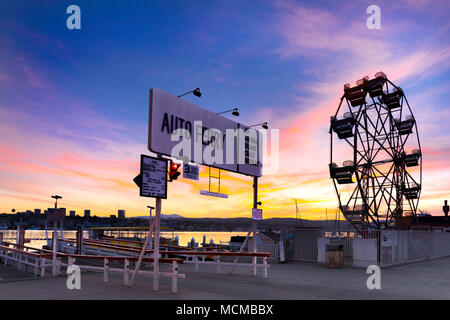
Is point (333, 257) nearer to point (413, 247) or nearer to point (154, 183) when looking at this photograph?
point (413, 247)

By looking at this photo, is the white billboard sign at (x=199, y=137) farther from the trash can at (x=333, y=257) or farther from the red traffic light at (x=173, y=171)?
the trash can at (x=333, y=257)

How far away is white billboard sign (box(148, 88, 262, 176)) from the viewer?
1374cm

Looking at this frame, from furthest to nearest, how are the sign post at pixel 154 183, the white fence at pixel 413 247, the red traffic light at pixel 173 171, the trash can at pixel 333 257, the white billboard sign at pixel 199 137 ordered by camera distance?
1. the white fence at pixel 413 247
2. the trash can at pixel 333 257
3. the white billboard sign at pixel 199 137
4. the red traffic light at pixel 173 171
5. the sign post at pixel 154 183

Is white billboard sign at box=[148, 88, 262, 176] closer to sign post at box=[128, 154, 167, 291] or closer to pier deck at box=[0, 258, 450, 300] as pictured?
sign post at box=[128, 154, 167, 291]

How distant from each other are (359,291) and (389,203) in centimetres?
3411

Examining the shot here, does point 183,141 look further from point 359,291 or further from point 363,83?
point 363,83

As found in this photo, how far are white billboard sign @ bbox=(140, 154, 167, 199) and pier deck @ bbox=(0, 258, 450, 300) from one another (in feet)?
9.69

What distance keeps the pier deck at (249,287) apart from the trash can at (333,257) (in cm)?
209

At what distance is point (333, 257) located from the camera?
65.0ft

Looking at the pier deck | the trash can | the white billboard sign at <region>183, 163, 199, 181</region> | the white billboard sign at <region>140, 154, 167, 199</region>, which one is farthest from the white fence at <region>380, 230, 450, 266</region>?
the white billboard sign at <region>140, 154, 167, 199</region>

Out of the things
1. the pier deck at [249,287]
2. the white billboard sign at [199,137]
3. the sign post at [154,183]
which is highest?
the white billboard sign at [199,137]

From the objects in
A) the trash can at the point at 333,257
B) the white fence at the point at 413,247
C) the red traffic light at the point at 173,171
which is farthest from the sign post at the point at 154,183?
the white fence at the point at 413,247

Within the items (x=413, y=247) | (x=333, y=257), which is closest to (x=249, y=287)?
(x=333, y=257)

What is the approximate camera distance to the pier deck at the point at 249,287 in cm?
1121
